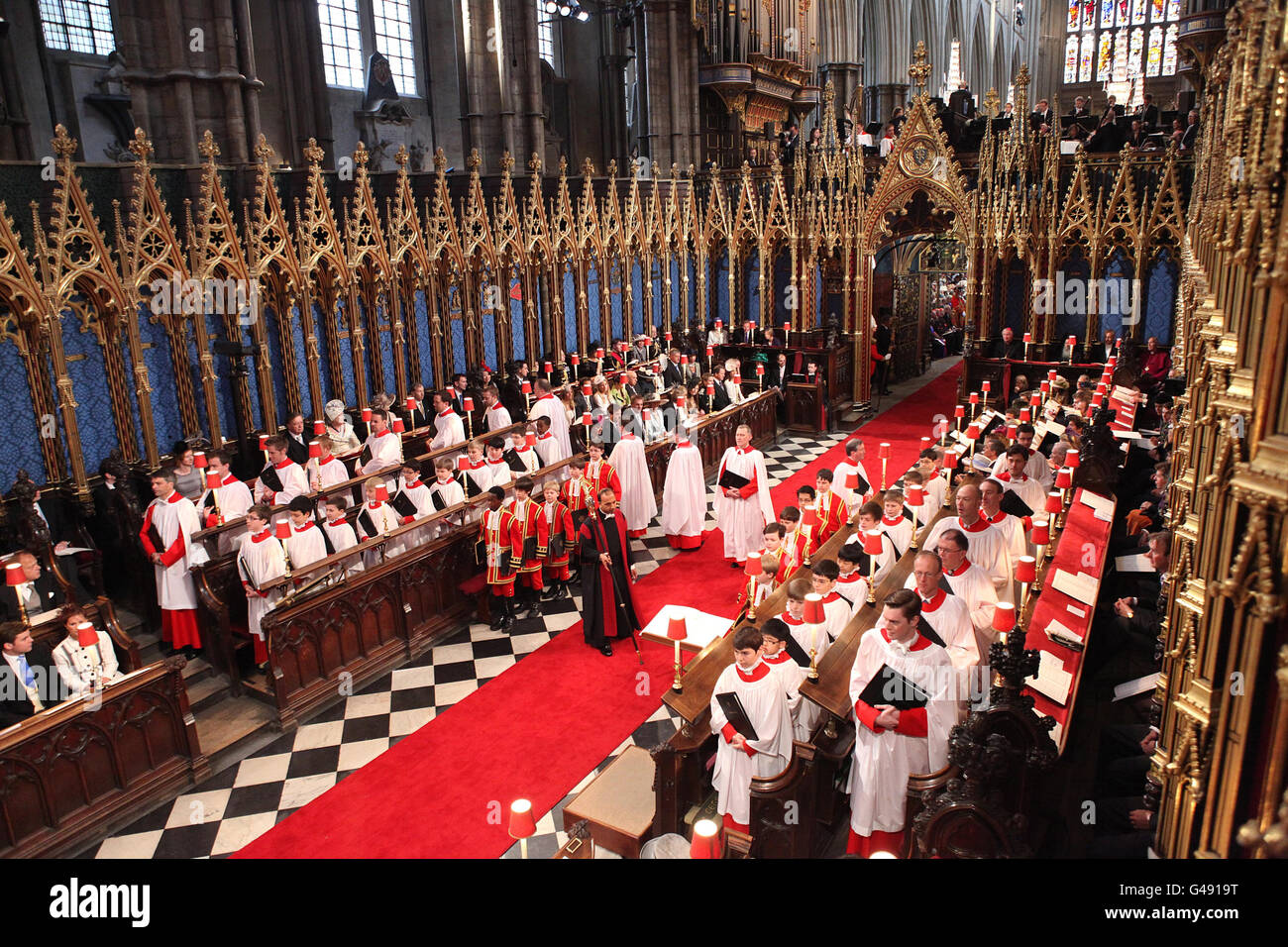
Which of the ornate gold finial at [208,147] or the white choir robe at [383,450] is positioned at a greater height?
the ornate gold finial at [208,147]

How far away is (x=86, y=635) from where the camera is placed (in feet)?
22.0

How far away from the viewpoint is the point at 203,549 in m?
8.95

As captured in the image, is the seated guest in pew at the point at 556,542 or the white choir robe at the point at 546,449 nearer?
the seated guest in pew at the point at 556,542

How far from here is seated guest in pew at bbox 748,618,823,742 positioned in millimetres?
5840

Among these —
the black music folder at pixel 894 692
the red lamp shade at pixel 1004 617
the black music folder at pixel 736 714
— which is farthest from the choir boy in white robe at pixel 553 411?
the red lamp shade at pixel 1004 617

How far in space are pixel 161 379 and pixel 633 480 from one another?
262 inches

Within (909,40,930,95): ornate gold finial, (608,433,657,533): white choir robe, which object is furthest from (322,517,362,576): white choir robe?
(909,40,930,95): ornate gold finial

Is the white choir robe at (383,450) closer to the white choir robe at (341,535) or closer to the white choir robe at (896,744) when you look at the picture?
the white choir robe at (341,535)

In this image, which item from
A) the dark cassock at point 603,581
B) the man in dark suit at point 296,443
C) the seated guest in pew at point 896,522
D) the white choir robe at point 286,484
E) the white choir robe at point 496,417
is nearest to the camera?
the seated guest in pew at point 896,522

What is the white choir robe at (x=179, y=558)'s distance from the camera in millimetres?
8812

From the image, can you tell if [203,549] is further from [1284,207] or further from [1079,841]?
[1284,207]

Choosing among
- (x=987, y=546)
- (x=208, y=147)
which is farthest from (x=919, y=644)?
(x=208, y=147)

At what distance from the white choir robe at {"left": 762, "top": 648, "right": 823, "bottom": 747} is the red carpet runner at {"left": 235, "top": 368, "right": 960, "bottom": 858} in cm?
218

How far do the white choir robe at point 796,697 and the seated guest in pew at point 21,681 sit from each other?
5346mm
